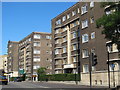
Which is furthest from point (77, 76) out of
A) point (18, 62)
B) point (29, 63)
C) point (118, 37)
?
point (18, 62)

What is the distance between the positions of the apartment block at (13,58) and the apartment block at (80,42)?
59.2 metres

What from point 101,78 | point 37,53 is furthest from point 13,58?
point 101,78

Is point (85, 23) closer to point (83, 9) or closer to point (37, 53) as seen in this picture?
point (83, 9)

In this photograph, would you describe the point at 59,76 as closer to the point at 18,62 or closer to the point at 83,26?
the point at 83,26

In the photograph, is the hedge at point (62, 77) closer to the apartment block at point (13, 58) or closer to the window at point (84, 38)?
the window at point (84, 38)

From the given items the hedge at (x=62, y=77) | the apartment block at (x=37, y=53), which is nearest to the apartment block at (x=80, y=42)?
the hedge at (x=62, y=77)

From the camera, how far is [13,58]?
121 metres

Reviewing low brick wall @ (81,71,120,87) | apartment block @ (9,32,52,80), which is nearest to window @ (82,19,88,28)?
low brick wall @ (81,71,120,87)

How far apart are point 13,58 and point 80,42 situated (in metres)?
76.8

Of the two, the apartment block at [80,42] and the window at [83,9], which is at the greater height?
the window at [83,9]

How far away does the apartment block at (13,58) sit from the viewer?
391 feet

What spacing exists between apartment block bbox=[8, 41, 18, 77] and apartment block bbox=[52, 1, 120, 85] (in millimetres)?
59188

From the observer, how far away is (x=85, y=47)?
155 ft

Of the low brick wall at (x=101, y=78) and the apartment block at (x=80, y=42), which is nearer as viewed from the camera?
the low brick wall at (x=101, y=78)
